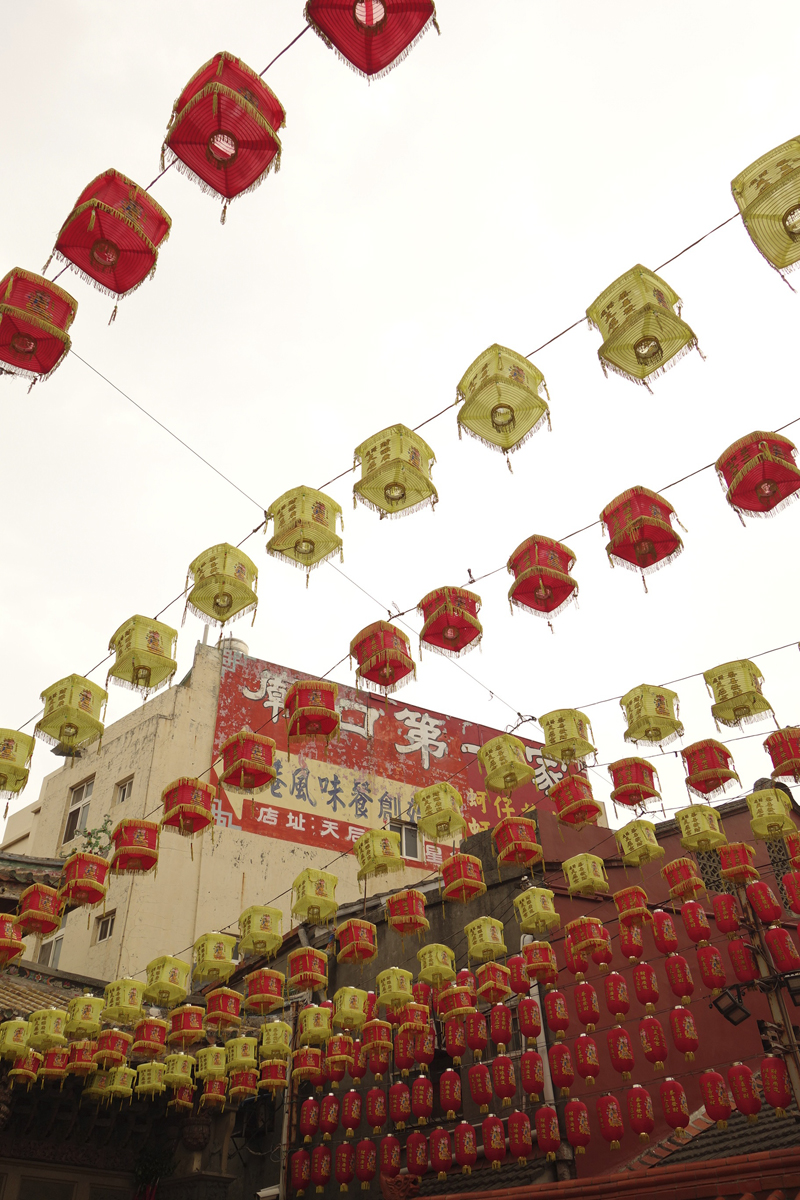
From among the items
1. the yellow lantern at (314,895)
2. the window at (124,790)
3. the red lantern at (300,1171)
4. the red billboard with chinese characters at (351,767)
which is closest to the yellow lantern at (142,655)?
the yellow lantern at (314,895)

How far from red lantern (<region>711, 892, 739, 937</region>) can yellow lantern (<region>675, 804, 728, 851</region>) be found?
0.75m

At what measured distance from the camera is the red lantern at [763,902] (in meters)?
12.9

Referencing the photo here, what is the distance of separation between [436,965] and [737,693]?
21.0 feet

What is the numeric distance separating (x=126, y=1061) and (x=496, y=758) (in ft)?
26.7

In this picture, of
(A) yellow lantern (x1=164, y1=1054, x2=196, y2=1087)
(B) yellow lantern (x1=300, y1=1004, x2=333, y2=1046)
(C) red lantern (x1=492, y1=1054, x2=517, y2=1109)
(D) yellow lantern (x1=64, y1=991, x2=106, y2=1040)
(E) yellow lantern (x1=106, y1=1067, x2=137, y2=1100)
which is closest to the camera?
(C) red lantern (x1=492, y1=1054, x2=517, y2=1109)

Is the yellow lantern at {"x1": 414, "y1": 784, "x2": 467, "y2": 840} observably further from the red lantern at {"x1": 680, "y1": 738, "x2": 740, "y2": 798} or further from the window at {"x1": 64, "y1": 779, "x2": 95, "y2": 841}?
the window at {"x1": 64, "y1": 779, "x2": 95, "y2": 841}

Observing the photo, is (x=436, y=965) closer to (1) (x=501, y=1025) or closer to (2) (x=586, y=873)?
(1) (x=501, y=1025)

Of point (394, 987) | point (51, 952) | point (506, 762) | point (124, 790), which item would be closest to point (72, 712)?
point (506, 762)

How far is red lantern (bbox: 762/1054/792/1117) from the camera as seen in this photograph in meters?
11.6

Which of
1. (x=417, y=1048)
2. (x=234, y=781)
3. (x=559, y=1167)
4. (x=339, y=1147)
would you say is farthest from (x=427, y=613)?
(x=339, y=1147)

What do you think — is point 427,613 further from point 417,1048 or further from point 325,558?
point 417,1048

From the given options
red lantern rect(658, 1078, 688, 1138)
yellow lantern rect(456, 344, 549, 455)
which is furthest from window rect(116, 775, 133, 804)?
yellow lantern rect(456, 344, 549, 455)

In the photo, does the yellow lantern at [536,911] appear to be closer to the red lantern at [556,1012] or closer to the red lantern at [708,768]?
the red lantern at [556,1012]

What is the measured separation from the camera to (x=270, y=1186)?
645 inches
